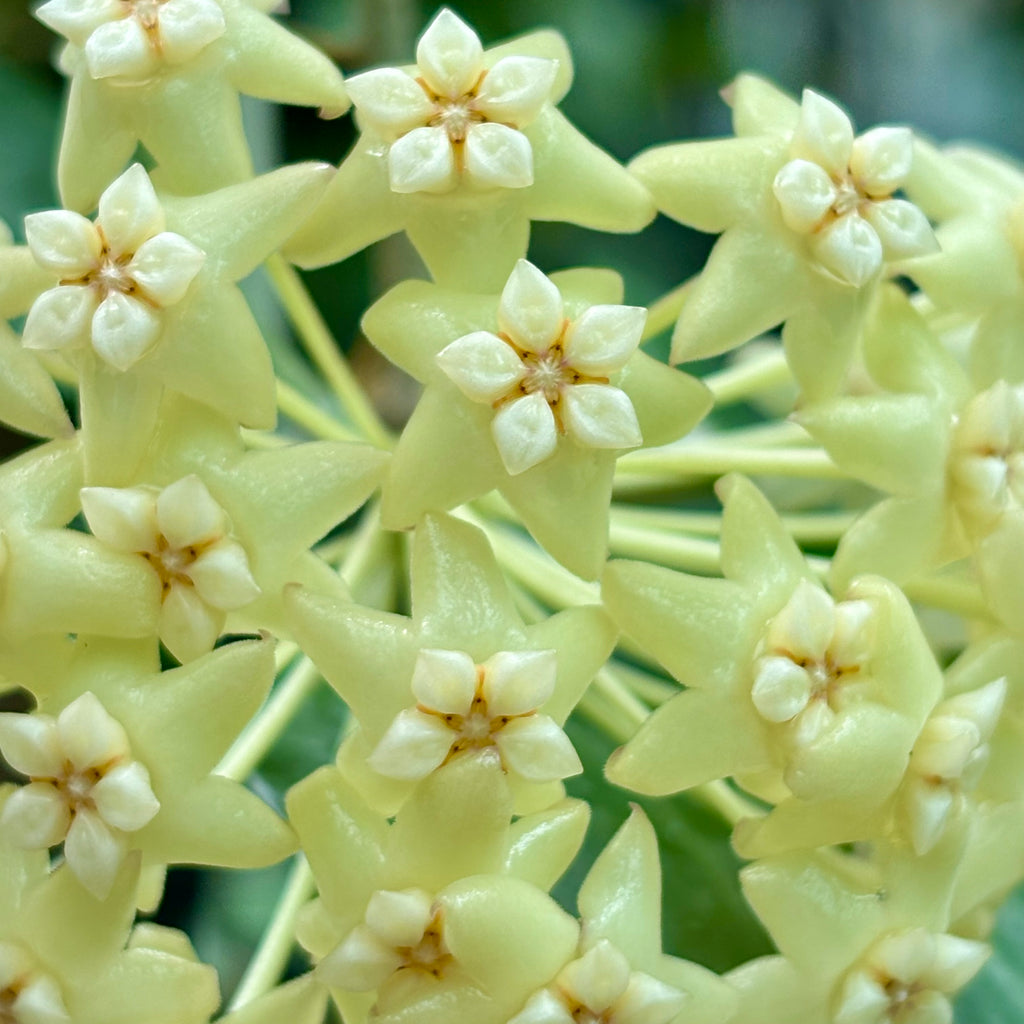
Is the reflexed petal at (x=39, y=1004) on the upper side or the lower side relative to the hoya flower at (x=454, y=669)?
lower

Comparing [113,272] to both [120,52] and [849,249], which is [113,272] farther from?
[849,249]

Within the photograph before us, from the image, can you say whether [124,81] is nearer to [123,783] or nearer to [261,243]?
[261,243]

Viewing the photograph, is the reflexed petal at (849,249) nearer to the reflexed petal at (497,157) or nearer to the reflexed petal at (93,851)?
the reflexed petal at (497,157)

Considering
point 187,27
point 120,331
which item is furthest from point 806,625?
point 187,27

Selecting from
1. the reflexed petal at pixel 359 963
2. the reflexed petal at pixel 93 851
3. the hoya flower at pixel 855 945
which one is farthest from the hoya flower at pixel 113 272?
the hoya flower at pixel 855 945

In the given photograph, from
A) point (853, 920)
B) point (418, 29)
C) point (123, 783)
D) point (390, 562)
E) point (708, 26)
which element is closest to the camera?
point (123, 783)

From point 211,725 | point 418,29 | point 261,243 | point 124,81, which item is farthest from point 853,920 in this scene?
point 418,29
